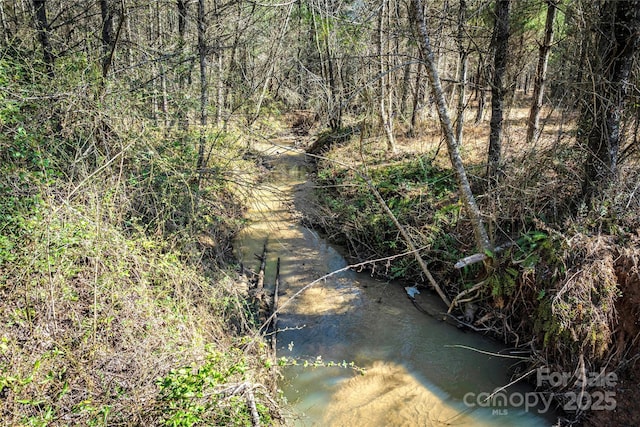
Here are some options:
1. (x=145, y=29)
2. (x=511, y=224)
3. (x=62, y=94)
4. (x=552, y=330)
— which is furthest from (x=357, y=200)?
(x=145, y=29)

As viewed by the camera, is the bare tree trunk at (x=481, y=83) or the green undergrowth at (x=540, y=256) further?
the bare tree trunk at (x=481, y=83)

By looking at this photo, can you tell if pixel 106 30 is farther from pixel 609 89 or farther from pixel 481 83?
pixel 481 83

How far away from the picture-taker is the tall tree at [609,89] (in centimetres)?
554

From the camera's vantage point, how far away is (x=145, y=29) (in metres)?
15.8

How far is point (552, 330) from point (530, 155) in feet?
11.3

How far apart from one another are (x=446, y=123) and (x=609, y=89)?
234 cm

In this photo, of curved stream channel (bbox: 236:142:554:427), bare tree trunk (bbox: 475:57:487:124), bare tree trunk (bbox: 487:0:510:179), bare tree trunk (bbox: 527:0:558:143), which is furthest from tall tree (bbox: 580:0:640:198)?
bare tree trunk (bbox: 527:0:558:143)

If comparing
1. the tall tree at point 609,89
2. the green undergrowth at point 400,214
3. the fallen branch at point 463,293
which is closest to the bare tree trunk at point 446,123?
the fallen branch at point 463,293

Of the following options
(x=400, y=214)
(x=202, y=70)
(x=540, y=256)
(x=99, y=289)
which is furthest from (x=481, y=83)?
(x=99, y=289)

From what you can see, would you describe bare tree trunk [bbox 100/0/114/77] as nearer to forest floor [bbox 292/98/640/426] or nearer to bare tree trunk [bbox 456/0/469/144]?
forest floor [bbox 292/98/640/426]

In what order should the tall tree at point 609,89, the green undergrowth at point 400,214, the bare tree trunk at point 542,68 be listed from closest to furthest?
the tall tree at point 609,89
the green undergrowth at point 400,214
the bare tree trunk at point 542,68

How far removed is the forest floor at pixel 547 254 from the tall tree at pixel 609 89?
0.90ft

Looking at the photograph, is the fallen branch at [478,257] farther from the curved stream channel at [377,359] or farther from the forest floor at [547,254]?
the curved stream channel at [377,359]

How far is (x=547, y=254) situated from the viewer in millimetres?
6188
